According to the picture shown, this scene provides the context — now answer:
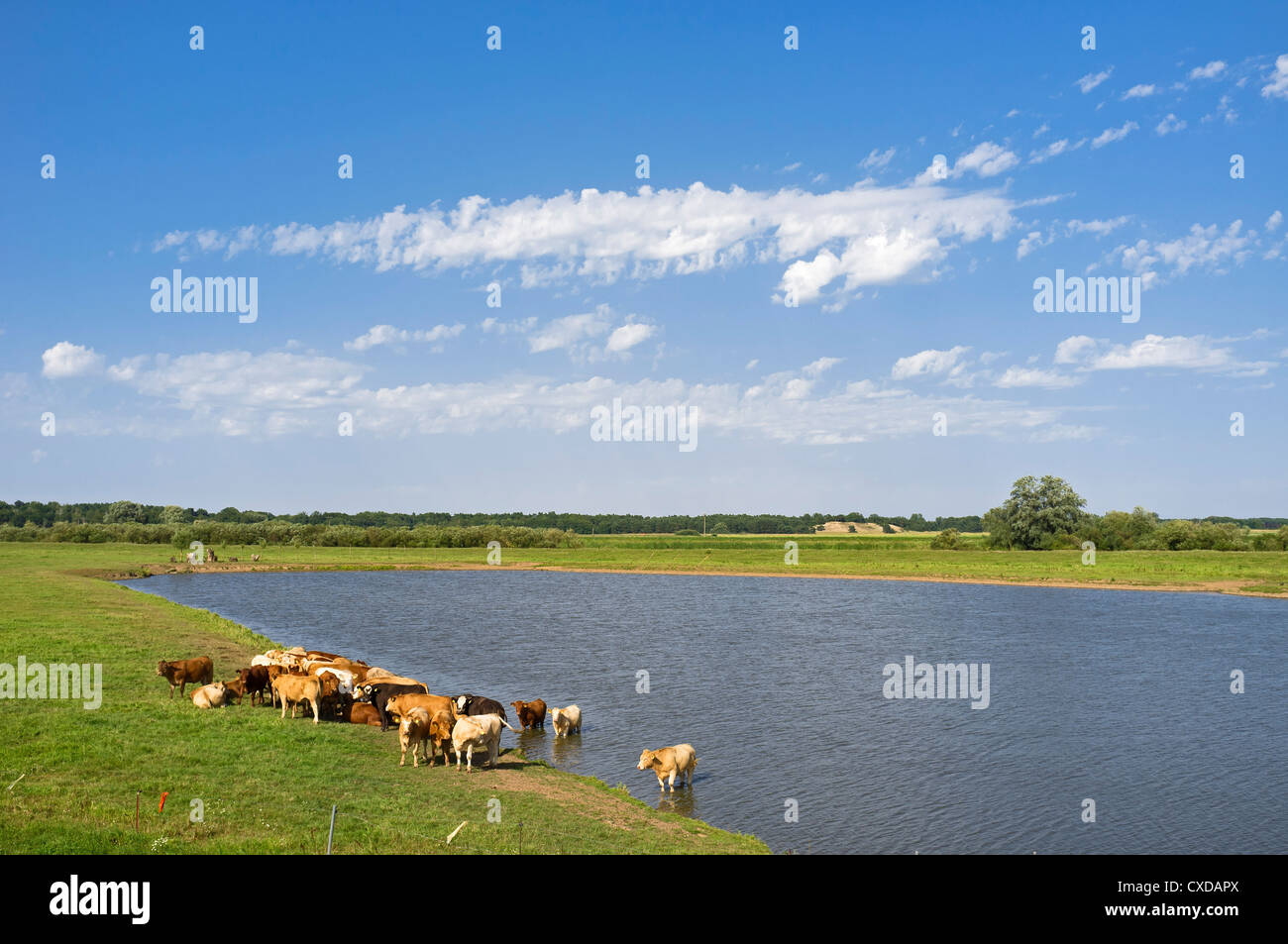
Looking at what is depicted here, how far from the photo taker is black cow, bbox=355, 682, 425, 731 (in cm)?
2264

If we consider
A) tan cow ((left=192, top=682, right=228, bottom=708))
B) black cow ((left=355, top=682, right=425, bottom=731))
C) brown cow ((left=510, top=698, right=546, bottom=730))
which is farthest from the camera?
brown cow ((left=510, top=698, right=546, bottom=730))

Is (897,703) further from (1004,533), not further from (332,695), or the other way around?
(1004,533)

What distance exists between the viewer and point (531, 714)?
25.0 meters

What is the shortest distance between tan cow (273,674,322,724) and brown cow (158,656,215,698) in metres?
2.95

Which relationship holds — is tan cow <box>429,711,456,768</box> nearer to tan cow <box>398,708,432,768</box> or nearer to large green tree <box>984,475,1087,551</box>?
tan cow <box>398,708,432,768</box>

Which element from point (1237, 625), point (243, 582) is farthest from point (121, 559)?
point (1237, 625)

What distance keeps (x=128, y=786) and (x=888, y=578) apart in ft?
260

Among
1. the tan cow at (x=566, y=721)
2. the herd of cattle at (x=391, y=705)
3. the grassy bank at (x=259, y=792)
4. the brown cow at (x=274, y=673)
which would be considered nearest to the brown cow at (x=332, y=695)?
the herd of cattle at (x=391, y=705)

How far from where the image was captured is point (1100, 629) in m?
48.8

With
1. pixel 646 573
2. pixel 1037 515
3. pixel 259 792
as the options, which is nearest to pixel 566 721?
pixel 259 792

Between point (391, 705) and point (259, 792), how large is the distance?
6.32 m

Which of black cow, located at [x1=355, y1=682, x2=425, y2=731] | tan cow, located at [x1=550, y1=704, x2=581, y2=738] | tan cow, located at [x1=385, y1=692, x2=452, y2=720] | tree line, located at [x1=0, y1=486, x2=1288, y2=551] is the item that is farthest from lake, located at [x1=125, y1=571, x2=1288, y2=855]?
tree line, located at [x1=0, y1=486, x2=1288, y2=551]

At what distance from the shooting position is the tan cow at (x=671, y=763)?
19.2 meters
